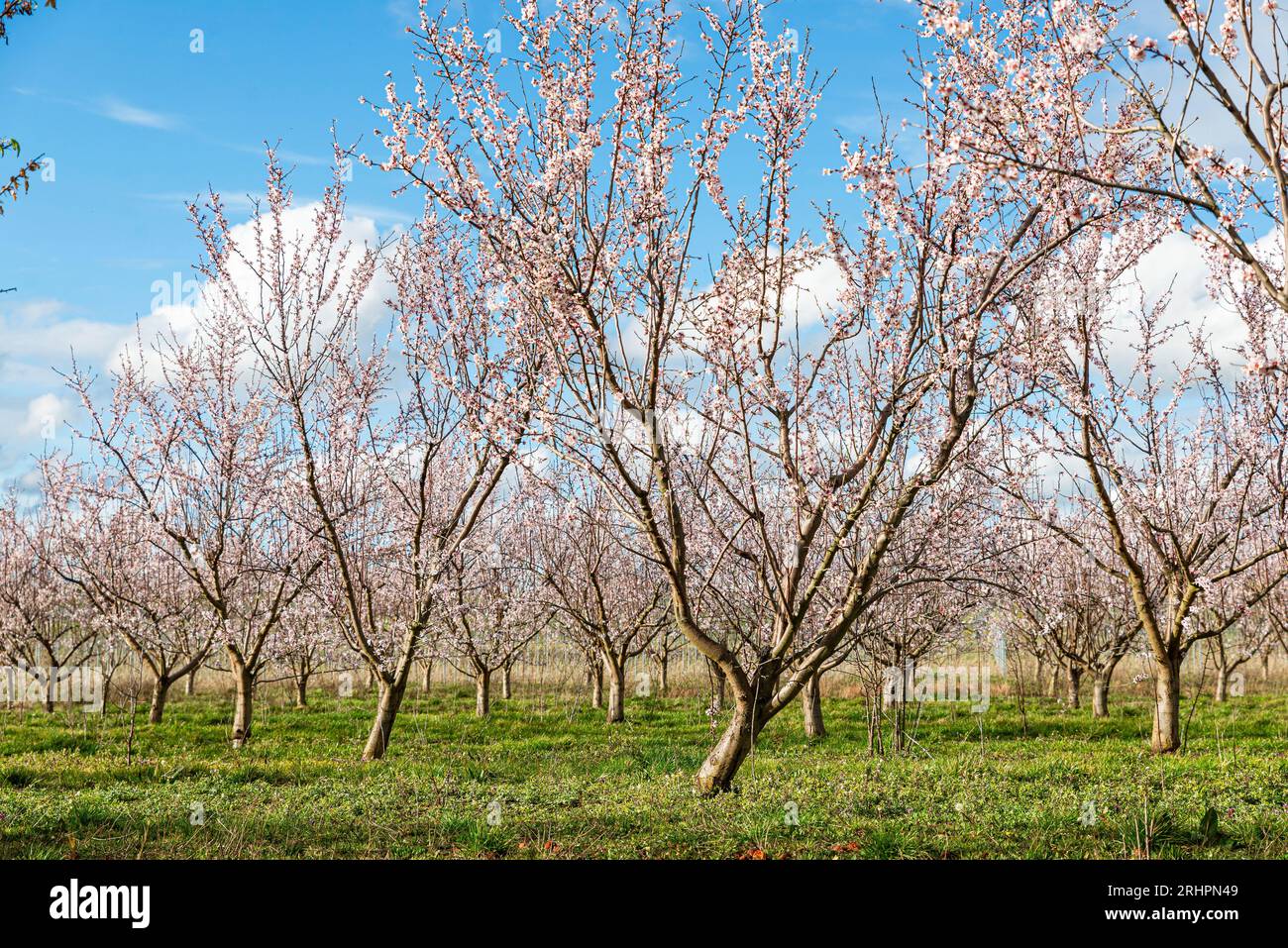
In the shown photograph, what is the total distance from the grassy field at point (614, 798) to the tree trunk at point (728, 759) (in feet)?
0.91

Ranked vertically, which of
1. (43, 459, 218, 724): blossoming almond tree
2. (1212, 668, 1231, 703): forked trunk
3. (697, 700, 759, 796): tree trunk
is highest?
(43, 459, 218, 724): blossoming almond tree

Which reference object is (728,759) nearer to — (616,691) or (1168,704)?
(1168,704)

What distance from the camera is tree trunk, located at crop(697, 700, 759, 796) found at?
806 cm

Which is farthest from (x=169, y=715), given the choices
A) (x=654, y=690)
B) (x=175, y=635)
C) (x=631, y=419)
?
(x=631, y=419)

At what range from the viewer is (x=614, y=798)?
8.01 metres

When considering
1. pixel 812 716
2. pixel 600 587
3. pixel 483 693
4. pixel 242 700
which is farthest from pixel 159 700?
pixel 812 716

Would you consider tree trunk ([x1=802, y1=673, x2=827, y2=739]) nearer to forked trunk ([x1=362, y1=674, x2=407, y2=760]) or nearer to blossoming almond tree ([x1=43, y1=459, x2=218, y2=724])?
forked trunk ([x1=362, y1=674, x2=407, y2=760])

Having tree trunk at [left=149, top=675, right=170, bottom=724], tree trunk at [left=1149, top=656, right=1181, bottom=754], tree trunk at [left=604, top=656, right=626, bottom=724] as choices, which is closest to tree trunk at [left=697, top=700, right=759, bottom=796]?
tree trunk at [left=1149, top=656, right=1181, bottom=754]

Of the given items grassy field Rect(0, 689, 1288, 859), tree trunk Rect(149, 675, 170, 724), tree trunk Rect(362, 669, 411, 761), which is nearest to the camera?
grassy field Rect(0, 689, 1288, 859)

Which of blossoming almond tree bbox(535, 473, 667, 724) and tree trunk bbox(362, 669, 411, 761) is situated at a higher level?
blossoming almond tree bbox(535, 473, 667, 724)

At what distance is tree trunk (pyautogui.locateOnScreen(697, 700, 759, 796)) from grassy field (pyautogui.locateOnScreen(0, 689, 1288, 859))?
28 centimetres

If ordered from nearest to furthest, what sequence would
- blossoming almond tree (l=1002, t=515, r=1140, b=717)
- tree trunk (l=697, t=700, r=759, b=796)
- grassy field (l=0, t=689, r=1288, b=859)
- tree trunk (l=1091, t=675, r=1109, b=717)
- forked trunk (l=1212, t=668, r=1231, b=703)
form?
grassy field (l=0, t=689, r=1288, b=859)
tree trunk (l=697, t=700, r=759, b=796)
blossoming almond tree (l=1002, t=515, r=1140, b=717)
tree trunk (l=1091, t=675, r=1109, b=717)
forked trunk (l=1212, t=668, r=1231, b=703)

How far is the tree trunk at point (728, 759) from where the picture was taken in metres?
8.06
